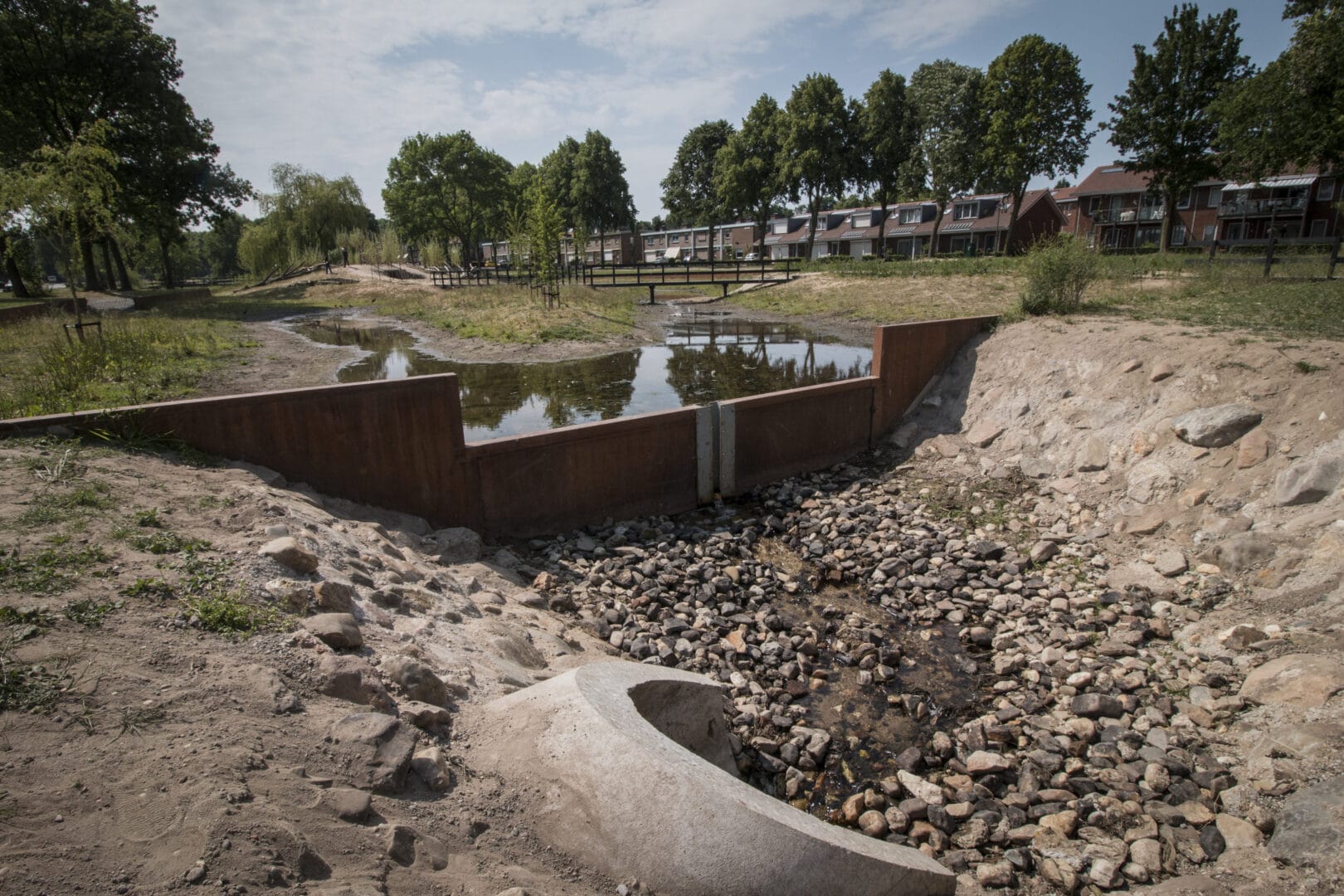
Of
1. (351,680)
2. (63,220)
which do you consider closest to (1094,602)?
(351,680)

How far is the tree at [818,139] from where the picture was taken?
4869 centimetres

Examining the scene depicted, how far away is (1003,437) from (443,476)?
834 centimetres

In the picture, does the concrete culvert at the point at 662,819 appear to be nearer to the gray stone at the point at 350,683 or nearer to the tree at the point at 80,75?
the gray stone at the point at 350,683

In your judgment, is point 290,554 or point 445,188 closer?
point 290,554

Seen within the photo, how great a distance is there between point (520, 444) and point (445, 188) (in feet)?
197

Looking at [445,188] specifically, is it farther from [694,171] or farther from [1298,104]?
[1298,104]

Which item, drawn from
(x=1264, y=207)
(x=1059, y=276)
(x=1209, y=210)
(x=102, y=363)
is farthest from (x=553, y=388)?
(x=1209, y=210)

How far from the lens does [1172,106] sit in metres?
34.8

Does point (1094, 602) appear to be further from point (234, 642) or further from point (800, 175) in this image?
point (800, 175)

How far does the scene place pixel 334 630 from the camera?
4.05m

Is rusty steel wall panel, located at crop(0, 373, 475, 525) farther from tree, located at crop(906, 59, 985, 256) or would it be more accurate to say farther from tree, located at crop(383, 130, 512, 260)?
tree, located at crop(383, 130, 512, 260)

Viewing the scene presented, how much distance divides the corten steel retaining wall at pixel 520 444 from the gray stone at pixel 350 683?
4039 mm

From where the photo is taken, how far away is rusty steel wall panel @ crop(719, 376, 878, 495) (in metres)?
10.4

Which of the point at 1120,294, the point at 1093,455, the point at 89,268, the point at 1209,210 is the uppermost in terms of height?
the point at 1209,210
